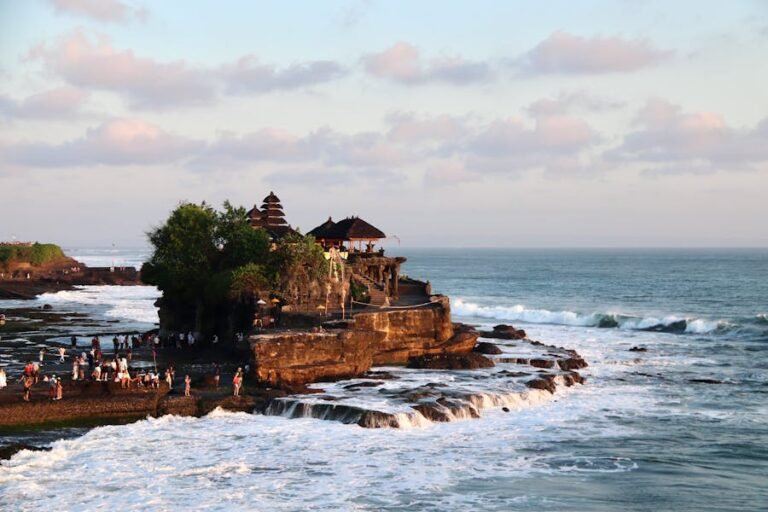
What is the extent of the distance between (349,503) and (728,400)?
21.9 metres

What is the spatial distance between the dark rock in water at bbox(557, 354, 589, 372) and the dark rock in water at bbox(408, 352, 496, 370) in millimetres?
3796

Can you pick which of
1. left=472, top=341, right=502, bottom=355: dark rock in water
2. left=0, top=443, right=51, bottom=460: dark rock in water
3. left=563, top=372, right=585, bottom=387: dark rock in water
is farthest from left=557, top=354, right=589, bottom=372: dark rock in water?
left=0, top=443, right=51, bottom=460: dark rock in water

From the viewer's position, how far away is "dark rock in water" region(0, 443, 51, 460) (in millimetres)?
25328

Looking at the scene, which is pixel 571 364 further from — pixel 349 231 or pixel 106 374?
pixel 106 374

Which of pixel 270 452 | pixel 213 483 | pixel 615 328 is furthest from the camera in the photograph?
pixel 615 328

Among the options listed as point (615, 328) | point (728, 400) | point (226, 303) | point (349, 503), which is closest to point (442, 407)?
point (349, 503)

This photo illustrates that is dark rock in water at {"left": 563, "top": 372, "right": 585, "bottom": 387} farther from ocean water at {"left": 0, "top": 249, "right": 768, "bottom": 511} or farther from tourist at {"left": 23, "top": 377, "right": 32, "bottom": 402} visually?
tourist at {"left": 23, "top": 377, "right": 32, "bottom": 402}

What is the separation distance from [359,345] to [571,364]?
41.9 feet

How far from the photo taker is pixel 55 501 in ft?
71.3

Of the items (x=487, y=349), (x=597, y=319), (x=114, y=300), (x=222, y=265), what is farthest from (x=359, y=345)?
(x=114, y=300)

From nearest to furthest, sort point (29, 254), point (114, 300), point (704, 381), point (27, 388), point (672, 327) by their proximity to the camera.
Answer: point (27, 388)
point (704, 381)
point (672, 327)
point (114, 300)
point (29, 254)

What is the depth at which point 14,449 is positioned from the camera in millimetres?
25828

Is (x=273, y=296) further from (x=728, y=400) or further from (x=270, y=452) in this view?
(x=728, y=400)

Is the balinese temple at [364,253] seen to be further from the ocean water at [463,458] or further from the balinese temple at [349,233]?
the ocean water at [463,458]
